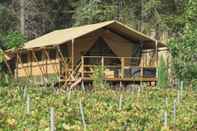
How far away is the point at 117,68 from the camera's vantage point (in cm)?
3712

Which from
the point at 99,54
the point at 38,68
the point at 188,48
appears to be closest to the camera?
the point at 188,48

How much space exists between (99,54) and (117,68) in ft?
6.93

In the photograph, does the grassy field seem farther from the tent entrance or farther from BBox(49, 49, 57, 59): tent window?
BBox(49, 49, 57, 59): tent window

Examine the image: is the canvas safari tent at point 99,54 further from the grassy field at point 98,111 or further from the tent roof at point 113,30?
the grassy field at point 98,111

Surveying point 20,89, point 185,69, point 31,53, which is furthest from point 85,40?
point 20,89

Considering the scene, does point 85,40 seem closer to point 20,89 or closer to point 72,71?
point 72,71

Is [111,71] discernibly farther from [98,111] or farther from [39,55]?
[98,111]

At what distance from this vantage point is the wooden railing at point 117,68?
35312 mm

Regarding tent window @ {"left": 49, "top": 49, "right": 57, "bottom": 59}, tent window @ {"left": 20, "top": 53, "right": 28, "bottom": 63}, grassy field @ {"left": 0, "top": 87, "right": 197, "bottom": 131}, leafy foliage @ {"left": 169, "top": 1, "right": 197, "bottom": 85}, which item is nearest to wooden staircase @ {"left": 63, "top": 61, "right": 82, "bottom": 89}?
tent window @ {"left": 49, "top": 49, "right": 57, "bottom": 59}

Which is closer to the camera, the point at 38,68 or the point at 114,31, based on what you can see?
the point at 114,31

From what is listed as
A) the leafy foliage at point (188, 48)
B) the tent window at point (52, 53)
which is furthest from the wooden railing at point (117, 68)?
the leafy foliage at point (188, 48)

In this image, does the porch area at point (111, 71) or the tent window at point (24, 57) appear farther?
the tent window at point (24, 57)

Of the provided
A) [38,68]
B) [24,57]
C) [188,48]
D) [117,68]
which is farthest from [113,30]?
[188,48]

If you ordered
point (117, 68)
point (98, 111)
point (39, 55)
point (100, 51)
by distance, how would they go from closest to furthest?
point (98, 111), point (117, 68), point (100, 51), point (39, 55)
